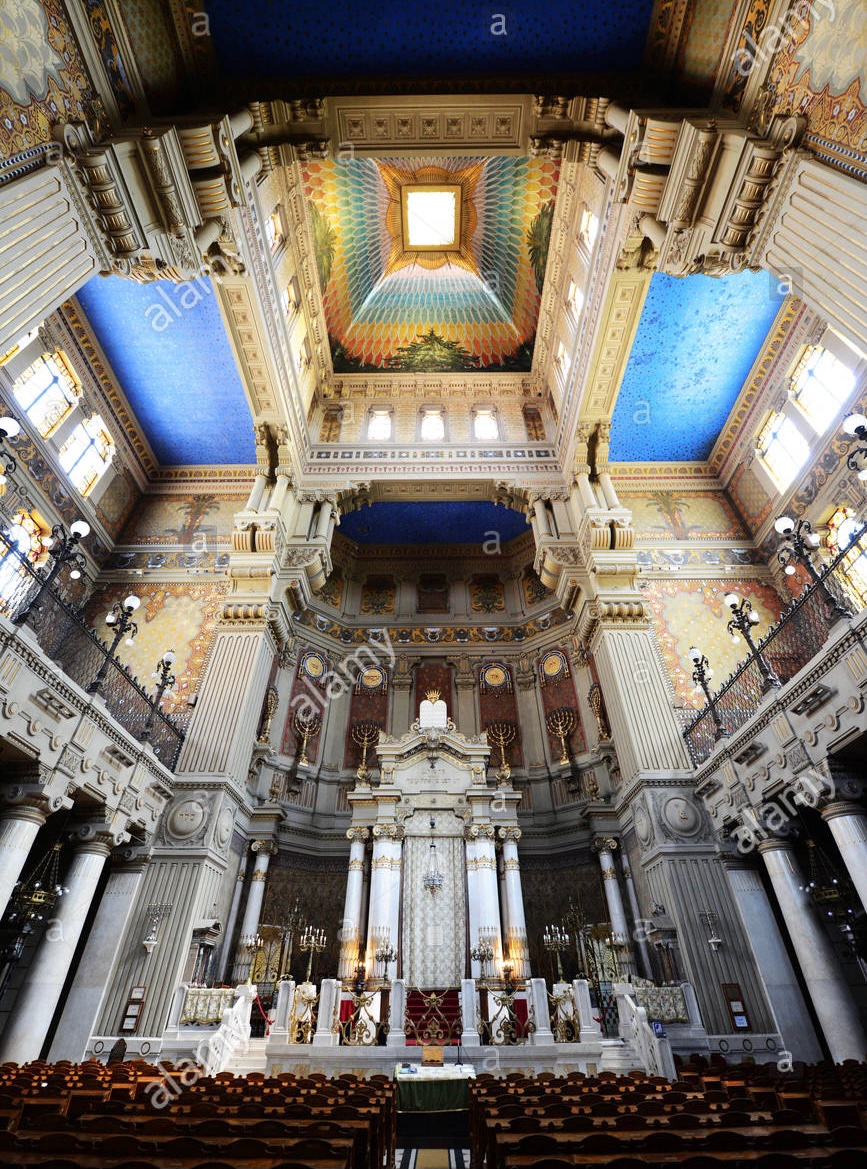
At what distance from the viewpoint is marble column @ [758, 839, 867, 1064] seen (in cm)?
855

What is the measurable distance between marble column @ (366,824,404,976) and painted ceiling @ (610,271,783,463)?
44.2 ft

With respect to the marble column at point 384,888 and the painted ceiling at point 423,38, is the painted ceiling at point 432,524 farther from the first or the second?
the painted ceiling at point 423,38

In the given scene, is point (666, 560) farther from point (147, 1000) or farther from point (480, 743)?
point (147, 1000)

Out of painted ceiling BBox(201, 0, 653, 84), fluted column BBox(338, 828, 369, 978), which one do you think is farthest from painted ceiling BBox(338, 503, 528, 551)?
painted ceiling BBox(201, 0, 653, 84)

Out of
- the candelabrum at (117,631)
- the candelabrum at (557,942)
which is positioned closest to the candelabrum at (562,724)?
the candelabrum at (557,942)

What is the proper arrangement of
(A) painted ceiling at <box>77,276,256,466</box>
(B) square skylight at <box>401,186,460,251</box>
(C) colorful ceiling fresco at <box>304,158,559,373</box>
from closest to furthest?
(A) painted ceiling at <box>77,276,256,466</box> < (C) colorful ceiling fresco at <box>304,158,559,373</box> < (B) square skylight at <box>401,186,460,251</box>

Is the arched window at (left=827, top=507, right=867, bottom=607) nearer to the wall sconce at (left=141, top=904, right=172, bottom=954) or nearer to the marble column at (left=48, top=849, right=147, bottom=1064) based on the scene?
the wall sconce at (left=141, top=904, right=172, bottom=954)

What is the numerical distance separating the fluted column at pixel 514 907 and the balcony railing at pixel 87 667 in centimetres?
821

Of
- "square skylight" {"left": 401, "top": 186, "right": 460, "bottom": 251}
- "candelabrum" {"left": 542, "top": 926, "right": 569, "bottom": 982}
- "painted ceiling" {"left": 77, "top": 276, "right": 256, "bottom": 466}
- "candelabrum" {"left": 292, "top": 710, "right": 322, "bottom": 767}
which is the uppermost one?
"square skylight" {"left": 401, "top": 186, "right": 460, "bottom": 251}

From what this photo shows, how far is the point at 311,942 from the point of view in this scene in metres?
13.4

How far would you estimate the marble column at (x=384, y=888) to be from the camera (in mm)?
13805

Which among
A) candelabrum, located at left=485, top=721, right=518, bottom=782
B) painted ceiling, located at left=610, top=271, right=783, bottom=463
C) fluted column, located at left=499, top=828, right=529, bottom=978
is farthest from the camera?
candelabrum, located at left=485, top=721, right=518, bottom=782

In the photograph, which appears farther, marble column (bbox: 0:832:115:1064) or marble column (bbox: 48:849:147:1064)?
marble column (bbox: 48:849:147:1064)

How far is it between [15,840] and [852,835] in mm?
11411
